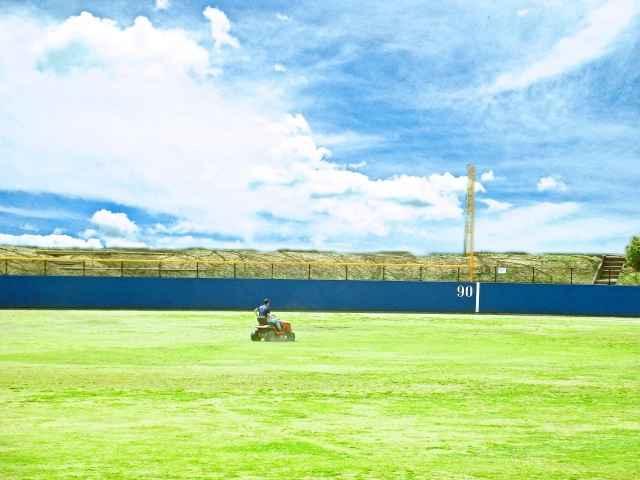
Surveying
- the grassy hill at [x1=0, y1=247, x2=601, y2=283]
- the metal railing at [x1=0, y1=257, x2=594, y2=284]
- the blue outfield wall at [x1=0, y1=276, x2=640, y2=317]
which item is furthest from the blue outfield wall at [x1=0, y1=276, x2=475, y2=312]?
the metal railing at [x1=0, y1=257, x2=594, y2=284]

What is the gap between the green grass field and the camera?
29.3ft

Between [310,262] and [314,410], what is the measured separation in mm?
66796

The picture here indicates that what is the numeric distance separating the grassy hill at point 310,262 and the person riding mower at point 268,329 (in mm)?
43339

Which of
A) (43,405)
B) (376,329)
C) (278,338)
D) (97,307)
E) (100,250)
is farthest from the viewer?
(100,250)

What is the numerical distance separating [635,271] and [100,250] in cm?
5273

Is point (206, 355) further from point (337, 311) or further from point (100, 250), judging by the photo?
point (100, 250)

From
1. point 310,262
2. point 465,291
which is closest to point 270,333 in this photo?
point 465,291

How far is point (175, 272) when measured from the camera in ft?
233

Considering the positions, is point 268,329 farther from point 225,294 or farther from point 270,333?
point 225,294

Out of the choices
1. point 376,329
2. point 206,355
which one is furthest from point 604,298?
point 206,355

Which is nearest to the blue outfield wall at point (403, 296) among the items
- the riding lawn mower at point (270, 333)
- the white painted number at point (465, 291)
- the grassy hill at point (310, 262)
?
the white painted number at point (465, 291)

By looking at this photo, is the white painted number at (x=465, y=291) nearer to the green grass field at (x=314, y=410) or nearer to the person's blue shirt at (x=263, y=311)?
the green grass field at (x=314, y=410)

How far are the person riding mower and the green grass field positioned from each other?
2.33ft

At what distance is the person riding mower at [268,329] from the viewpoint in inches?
1033
